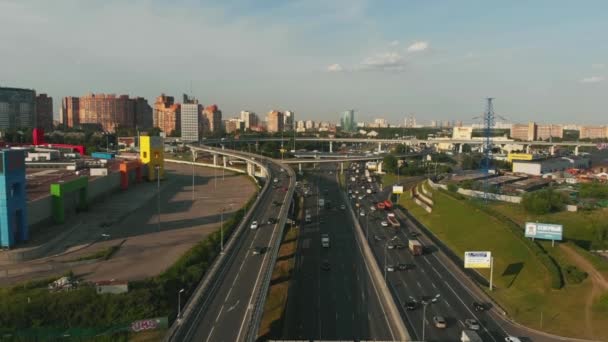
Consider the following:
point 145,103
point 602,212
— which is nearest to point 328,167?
point 602,212

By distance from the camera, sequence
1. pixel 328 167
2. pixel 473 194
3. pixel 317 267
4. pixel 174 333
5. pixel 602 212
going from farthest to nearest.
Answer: pixel 328 167
pixel 473 194
pixel 602 212
pixel 317 267
pixel 174 333

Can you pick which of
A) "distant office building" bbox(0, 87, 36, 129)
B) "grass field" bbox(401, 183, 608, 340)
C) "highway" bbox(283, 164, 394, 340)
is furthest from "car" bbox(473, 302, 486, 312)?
"distant office building" bbox(0, 87, 36, 129)

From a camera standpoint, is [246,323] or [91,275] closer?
[246,323]

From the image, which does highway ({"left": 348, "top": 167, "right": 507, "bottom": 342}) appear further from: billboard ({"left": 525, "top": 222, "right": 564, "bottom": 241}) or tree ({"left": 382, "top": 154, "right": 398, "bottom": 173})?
tree ({"left": 382, "top": 154, "right": 398, "bottom": 173})

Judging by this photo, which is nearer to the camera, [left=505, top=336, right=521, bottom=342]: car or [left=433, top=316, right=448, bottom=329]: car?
[left=505, top=336, right=521, bottom=342]: car

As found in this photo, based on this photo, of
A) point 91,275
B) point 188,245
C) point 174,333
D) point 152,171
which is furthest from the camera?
point 152,171

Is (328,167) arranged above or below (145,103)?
below

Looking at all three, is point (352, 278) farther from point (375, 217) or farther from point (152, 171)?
point (152, 171)
